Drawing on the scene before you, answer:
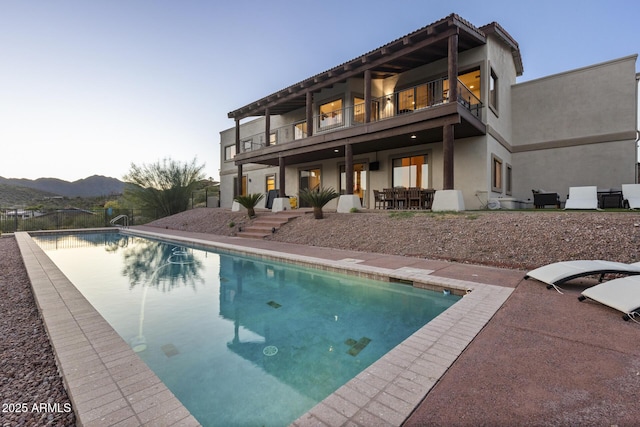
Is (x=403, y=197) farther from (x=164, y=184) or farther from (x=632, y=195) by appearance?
(x=164, y=184)

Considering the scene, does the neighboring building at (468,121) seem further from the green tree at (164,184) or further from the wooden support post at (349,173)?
the green tree at (164,184)

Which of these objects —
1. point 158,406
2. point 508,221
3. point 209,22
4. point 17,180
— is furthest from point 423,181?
point 17,180

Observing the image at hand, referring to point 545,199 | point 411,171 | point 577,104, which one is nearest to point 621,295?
point 545,199

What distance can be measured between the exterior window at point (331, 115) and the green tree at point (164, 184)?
9.29 m

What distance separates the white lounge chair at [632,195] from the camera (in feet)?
26.8

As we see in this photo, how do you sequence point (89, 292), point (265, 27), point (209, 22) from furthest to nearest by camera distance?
point (265, 27), point (209, 22), point (89, 292)

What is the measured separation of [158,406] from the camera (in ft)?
5.32

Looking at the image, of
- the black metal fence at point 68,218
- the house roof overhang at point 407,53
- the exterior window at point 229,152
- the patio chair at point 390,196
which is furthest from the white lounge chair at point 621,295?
the black metal fence at point 68,218

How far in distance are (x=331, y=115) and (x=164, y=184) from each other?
1200 cm

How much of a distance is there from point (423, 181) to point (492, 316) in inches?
363

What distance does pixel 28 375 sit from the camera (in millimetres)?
2053

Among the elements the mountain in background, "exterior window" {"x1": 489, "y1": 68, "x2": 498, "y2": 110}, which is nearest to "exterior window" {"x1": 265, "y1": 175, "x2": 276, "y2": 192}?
"exterior window" {"x1": 489, "y1": 68, "x2": 498, "y2": 110}

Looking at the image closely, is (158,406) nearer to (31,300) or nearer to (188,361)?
(188,361)

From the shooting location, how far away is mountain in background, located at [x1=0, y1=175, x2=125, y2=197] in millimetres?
69650
